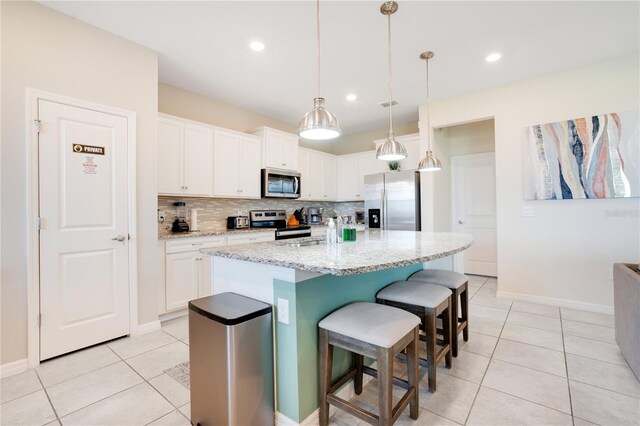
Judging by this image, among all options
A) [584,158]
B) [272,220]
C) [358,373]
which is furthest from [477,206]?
[358,373]

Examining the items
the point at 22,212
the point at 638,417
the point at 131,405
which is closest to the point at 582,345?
the point at 638,417

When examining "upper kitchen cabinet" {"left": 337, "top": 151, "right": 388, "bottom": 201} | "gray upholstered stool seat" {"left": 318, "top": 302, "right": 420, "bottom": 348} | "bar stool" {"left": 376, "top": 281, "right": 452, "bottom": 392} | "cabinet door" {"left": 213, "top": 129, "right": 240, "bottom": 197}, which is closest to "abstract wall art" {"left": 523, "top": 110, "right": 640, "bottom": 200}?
"upper kitchen cabinet" {"left": 337, "top": 151, "right": 388, "bottom": 201}

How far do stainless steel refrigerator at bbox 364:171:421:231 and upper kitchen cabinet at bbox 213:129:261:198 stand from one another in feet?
6.22

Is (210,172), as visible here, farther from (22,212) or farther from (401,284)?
(401,284)

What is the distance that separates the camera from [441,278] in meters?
2.35

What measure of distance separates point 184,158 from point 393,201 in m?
3.06

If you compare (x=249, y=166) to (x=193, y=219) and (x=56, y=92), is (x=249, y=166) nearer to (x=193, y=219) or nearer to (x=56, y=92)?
(x=193, y=219)

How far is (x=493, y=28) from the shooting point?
2.56 m

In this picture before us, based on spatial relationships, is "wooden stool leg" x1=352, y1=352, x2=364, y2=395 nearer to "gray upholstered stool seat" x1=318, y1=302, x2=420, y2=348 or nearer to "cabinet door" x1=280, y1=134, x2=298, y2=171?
"gray upholstered stool seat" x1=318, y1=302, x2=420, y2=348

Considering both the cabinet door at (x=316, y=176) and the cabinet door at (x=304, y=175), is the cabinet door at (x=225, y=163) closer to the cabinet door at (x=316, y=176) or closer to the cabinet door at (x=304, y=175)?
the cabinet door at (x=304, y=175)

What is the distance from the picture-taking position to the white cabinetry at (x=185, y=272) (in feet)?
10.2

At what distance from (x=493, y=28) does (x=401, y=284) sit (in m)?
2.39

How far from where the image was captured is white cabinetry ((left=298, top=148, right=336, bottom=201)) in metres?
5.18

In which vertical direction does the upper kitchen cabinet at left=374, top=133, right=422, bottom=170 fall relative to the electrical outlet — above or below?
above
